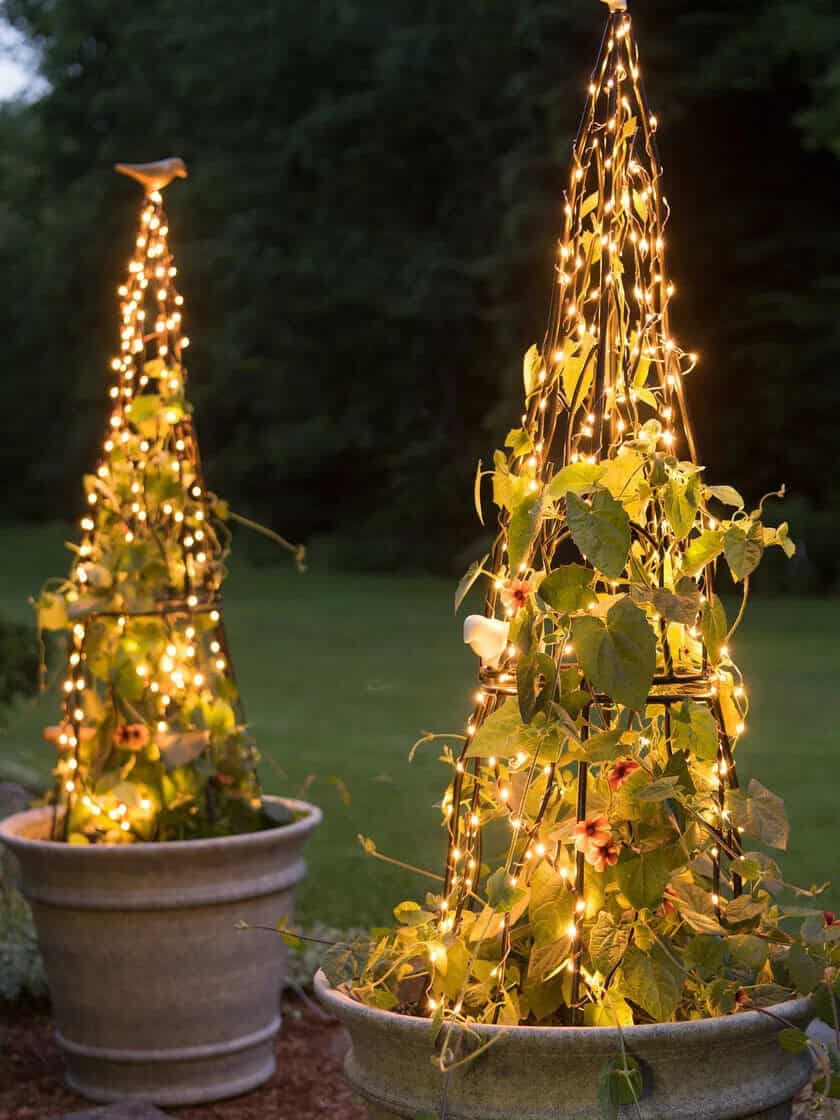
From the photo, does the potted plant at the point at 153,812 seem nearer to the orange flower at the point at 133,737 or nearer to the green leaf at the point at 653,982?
the orange flower at the point at 133,737

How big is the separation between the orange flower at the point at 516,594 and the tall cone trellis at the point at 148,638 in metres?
1.57

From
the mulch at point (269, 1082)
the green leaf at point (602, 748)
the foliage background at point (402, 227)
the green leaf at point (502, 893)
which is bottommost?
the mulch at point (269, 1082)

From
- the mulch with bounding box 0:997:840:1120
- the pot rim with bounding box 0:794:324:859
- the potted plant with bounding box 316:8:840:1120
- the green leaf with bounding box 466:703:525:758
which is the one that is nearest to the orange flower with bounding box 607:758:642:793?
the potted plant with bounding box 316:8:840:1120

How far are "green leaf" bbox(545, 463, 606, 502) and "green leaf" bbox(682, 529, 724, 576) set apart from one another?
0.14 metres

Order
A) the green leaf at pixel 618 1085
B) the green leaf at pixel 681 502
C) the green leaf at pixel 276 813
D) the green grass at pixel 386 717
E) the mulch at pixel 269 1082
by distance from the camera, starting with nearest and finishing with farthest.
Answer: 1. the green leaf at pixel 618 1085
2. the green leaf at pixel 681 502
3. the mulch at pixel 269 1082
4. the green leaf at pixel 276 813
5. the green grass at pixel 386 717

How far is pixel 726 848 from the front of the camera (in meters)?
1.83

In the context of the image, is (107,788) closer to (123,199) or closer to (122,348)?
(122,348)

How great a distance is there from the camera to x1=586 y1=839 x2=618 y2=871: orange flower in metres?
1.75

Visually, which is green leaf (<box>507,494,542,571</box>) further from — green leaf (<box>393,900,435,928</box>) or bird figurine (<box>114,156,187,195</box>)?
bird figurine (<box>114,156,187,195</box>)

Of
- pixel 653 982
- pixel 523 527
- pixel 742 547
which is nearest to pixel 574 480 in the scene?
pixel 523 527

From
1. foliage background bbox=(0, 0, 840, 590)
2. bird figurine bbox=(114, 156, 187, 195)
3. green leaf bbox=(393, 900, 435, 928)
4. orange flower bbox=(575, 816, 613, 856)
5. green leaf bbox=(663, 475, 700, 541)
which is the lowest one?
green leaf bbox=(393, 900, 435, 928)

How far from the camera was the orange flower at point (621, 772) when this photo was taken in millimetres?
1798

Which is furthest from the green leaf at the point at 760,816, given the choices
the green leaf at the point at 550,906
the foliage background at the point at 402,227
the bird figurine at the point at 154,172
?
the foliage background at the point at 402,227

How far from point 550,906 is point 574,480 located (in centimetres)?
46
